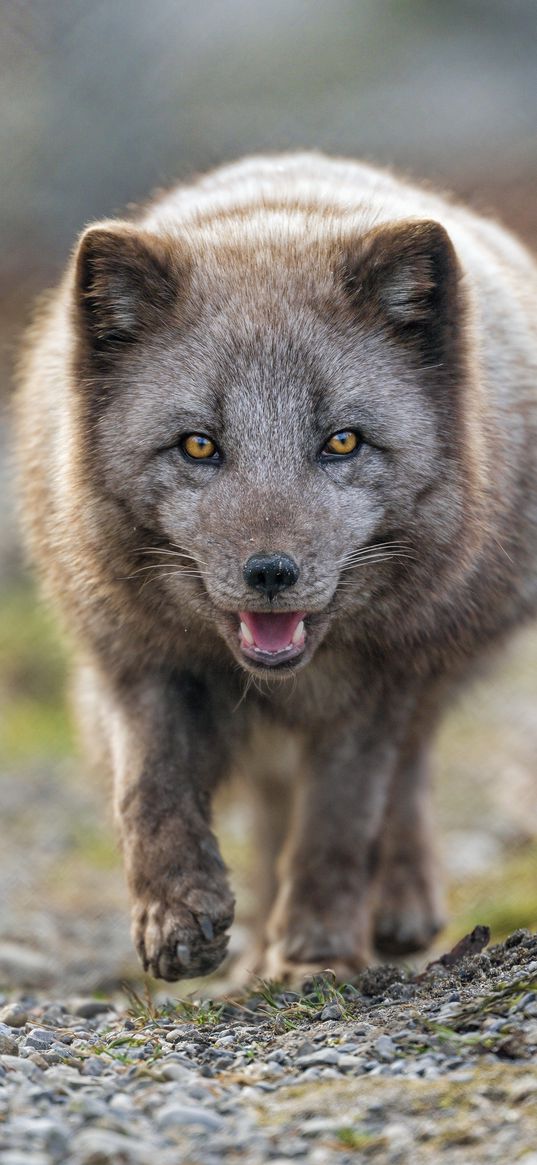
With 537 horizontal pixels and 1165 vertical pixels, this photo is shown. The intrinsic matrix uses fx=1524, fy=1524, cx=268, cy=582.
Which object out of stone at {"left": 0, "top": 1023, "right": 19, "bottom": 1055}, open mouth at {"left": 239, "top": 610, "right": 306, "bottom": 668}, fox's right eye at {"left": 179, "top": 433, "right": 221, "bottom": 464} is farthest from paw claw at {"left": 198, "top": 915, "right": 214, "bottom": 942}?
fox's right eye at {"left": 179, "top": 433, "right": 221, "bottom": 464}

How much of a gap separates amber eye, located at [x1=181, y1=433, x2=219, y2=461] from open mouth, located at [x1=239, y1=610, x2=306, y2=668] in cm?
44

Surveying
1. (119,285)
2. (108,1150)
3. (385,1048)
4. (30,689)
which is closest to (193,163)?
(30,689)

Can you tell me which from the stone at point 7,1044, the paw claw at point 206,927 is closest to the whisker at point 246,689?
the paw claw at point 206,927

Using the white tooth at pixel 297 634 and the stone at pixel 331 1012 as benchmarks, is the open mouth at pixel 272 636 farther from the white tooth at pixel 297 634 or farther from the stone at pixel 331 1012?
the stone at pixel 331 1012

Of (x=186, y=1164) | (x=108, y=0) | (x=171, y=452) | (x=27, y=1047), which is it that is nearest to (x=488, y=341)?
(x=171, y=452)

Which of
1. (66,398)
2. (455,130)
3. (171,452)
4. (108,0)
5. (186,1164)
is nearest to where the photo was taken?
(186,1164)

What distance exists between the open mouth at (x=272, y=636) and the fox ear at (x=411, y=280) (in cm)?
92

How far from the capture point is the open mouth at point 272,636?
402 centimetres

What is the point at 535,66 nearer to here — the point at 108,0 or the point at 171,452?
the point at 108,0

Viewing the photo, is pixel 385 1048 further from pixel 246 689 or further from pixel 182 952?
pixel 246 689

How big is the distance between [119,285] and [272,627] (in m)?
1.09

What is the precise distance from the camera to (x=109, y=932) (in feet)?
22.8

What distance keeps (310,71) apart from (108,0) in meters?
4.39

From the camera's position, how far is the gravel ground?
288 cm
